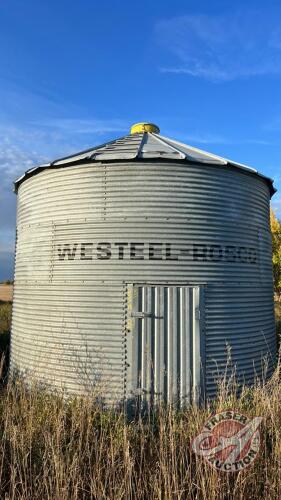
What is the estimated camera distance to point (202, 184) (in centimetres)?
734

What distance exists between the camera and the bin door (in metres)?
6.71

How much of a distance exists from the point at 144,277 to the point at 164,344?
4.14 feet

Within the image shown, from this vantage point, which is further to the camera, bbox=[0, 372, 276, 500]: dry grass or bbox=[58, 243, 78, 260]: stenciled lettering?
bbox=[58, 243, 78, 260]: stenciled lettering

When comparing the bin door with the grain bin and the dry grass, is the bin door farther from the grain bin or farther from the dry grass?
the dry grass

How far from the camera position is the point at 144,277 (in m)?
6.93

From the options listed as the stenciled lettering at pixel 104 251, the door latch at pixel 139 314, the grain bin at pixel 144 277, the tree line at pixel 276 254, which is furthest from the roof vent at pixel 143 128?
the tree line at pixel 276 254

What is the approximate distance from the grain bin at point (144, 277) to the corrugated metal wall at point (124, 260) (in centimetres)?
2

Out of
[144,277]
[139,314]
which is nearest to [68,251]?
[144,277]

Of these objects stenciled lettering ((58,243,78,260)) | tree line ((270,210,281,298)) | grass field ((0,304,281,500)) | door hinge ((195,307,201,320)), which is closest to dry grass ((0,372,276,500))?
grass field ((0,304,281,500))

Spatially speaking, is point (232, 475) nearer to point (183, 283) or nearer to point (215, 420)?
point (215, 420)

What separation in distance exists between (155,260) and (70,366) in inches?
101

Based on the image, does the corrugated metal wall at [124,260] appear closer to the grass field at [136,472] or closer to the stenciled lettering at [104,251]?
the stenciled lettering at [104,251]
